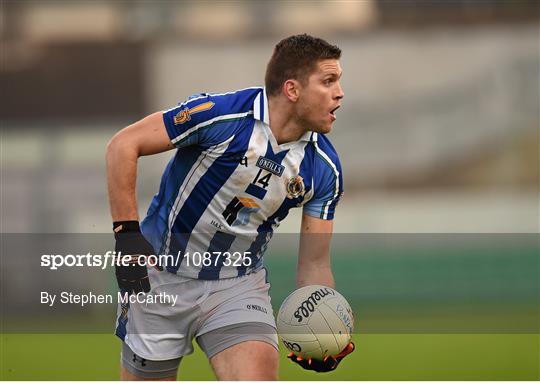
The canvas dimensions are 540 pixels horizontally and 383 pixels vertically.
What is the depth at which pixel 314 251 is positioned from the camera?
5.42 m

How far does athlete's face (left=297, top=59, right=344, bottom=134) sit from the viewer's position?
17.0ft

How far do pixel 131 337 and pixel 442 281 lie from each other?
9.49 metres

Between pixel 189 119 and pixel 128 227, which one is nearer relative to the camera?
pixel 128 227

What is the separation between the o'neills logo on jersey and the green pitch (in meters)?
4.11

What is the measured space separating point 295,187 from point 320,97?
0.49m

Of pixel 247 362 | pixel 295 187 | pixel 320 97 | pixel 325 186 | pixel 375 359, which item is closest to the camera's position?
pixel 247 362

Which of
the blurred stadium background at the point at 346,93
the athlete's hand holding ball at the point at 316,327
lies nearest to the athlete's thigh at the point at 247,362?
the athlete's hand holding ball at the point at 316,327

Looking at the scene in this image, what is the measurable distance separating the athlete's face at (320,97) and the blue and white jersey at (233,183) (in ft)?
0.52

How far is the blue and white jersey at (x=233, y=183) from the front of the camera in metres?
5.21

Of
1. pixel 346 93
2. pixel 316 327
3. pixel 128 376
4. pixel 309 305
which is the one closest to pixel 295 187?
pixel 309 305

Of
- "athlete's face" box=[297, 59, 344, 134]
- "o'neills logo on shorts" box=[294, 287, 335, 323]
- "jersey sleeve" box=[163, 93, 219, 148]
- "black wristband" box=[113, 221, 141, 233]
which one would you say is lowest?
"o'neills logo on shorts" box=[294, 287, 335, 323]

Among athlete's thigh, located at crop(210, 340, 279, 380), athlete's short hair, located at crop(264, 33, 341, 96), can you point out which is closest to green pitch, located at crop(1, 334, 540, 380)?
athlete's thigh, located at crop(210, 340, 279, 380)

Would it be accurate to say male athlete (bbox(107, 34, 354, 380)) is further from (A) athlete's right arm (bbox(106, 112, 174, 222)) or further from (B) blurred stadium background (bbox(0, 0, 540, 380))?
(B) blurred stadium background (bbox(0, 0, 540, 380))

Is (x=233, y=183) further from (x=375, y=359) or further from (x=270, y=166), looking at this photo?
(x=375, y=359)
